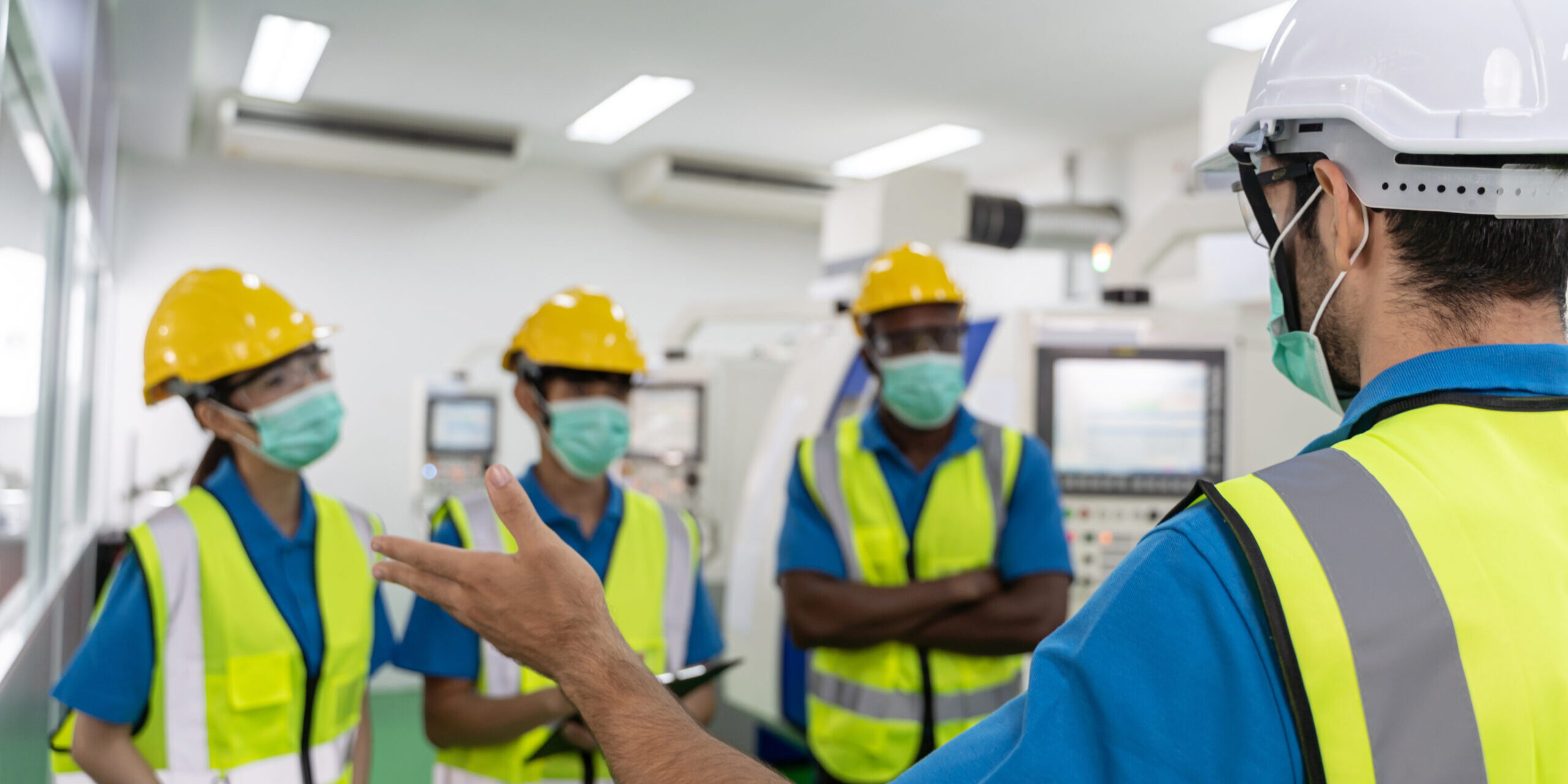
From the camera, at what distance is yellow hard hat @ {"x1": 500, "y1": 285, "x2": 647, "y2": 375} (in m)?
2.13

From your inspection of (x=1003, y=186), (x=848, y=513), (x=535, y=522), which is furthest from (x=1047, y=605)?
(x=1003, y=186)

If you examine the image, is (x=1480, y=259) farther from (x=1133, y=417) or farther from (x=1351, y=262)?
(x=1133, y=417)

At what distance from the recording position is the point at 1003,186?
7301 millimetres

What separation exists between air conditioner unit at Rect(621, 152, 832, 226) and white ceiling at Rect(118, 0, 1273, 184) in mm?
315

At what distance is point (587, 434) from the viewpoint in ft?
6.89

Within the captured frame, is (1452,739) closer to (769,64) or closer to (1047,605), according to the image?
(1047,605)

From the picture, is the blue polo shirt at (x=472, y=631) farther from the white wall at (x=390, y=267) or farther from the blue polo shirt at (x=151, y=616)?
the white wall at (x=390, y=267)

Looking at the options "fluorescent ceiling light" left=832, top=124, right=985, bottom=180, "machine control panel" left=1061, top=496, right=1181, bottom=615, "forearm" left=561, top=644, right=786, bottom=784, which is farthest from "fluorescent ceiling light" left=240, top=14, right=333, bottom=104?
"forearm" left=561, top=644, right=786, bottom=784

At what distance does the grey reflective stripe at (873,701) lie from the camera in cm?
204

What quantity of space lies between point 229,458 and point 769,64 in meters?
3.81

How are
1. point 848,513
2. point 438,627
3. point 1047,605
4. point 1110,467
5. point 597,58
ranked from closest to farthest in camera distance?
point 438,627
point 1047,605
point 848,513
point 1110,467
point 597,58

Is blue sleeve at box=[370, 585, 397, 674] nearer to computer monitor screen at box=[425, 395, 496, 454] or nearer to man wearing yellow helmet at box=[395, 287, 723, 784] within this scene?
man wearing yellow helmet at box=[395, 287, 723, 784]

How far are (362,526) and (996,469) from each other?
1.22 meters

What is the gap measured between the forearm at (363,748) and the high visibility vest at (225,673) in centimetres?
9
